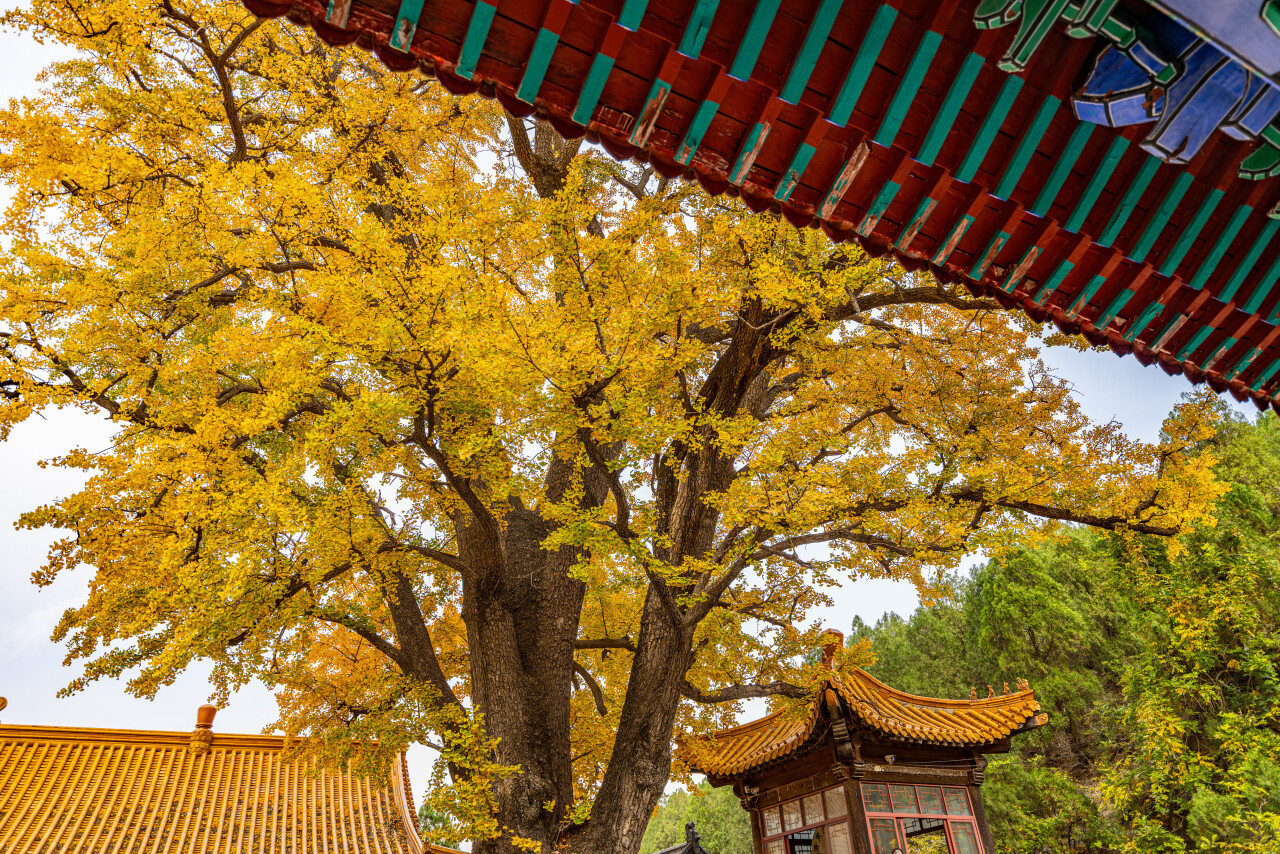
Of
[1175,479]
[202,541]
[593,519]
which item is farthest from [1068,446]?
[202,541]

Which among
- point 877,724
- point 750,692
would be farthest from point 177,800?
point 877,724

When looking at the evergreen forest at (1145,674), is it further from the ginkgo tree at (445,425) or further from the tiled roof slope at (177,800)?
the tiled roof slope at (177,800)

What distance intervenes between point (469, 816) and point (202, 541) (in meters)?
3.47

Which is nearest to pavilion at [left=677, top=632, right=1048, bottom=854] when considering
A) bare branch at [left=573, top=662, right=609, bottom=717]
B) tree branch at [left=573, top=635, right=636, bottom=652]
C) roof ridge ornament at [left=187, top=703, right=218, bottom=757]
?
bare branch at [left=573, top=662, right=609, bottom=717]

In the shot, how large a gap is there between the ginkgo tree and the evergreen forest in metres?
3.16

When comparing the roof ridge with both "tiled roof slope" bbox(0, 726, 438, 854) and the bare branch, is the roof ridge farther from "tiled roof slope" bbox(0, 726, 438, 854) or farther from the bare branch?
"tiled roof slope" bbox(0, 726, 438, 854)

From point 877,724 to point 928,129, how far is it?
9.30 metres

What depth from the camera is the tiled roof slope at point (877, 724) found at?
9.91 meters

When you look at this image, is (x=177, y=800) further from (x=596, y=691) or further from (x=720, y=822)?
(x=720, y=822)

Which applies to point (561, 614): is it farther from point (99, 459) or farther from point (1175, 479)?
point (1175, 479)

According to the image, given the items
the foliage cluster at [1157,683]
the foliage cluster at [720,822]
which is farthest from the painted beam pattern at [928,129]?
the foliage cluster at [720,822]

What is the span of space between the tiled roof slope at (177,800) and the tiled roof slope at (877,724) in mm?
4574

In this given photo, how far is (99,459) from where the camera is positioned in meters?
6.58

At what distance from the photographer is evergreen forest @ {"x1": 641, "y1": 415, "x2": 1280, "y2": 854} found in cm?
1162
